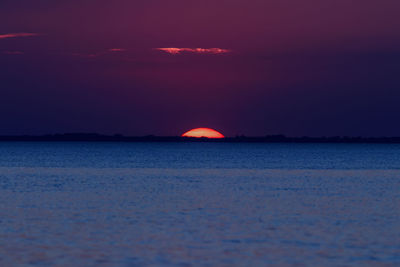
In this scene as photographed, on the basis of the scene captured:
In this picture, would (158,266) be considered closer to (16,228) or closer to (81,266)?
(81,266)

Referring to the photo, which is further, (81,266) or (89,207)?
(89,207)

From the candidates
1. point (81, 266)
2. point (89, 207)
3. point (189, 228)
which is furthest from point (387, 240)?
point (89, 207)

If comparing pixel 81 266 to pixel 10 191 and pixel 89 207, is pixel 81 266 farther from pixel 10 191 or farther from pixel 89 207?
pixel 10 191

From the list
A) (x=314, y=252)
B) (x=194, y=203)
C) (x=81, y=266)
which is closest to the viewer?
(x=81, y=266)

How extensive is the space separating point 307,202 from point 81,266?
25.2 metres

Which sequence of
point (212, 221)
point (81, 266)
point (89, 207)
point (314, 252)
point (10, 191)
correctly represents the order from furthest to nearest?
point (10, 191)
point (89, 207)
point (212, 221)
point (314, 252)
point (81, 266)

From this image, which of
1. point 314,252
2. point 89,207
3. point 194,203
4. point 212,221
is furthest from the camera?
point 194,203

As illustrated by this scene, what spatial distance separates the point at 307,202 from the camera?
1785 inches

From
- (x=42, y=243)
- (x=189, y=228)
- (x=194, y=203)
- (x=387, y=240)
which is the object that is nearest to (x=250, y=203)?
(x=194, y=203)

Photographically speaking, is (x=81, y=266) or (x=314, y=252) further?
(x=314, y=252)

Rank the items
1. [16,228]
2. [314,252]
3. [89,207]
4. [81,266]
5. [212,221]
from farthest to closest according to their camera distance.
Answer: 1. [89,207]
2. [212,221]
3. [16,228]
4. [314,252]
5. [81,266]

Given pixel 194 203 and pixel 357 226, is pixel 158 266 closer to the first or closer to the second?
pixel 357 226

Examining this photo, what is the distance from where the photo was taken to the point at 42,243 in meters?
27.0

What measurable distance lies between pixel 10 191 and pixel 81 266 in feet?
105
